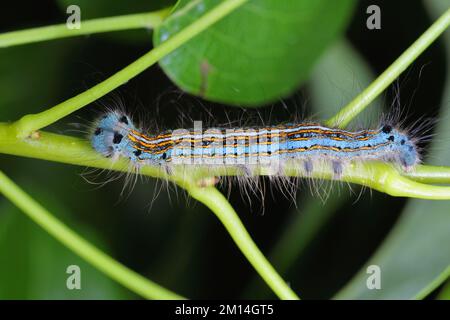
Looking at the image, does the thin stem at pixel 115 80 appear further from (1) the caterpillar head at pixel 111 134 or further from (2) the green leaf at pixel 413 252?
(2) the green leaf at pixel 413 252

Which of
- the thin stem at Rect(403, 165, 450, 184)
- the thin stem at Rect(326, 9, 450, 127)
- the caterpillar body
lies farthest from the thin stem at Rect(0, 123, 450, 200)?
the caterpillar body

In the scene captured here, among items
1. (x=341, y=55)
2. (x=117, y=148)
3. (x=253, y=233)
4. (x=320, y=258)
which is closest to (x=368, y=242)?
(x=320, y=258)

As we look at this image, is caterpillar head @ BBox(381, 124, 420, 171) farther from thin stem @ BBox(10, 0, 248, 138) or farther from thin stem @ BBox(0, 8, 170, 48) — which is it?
thin stem @ BBox(0, 8, 170, 48)

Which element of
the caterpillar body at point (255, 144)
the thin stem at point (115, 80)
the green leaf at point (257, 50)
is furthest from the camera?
the caterpillar body at point (255, 144)

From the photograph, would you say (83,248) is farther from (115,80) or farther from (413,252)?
(413,252)

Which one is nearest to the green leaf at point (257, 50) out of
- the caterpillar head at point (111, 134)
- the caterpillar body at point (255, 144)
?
the caterpillar body at point (255, 144)

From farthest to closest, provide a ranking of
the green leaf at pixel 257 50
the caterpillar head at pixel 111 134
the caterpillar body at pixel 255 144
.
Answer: the caterpillar body at pixel 255 144
the green leaf at pixel 257 50
the caterpillar head at pixel 111 134
